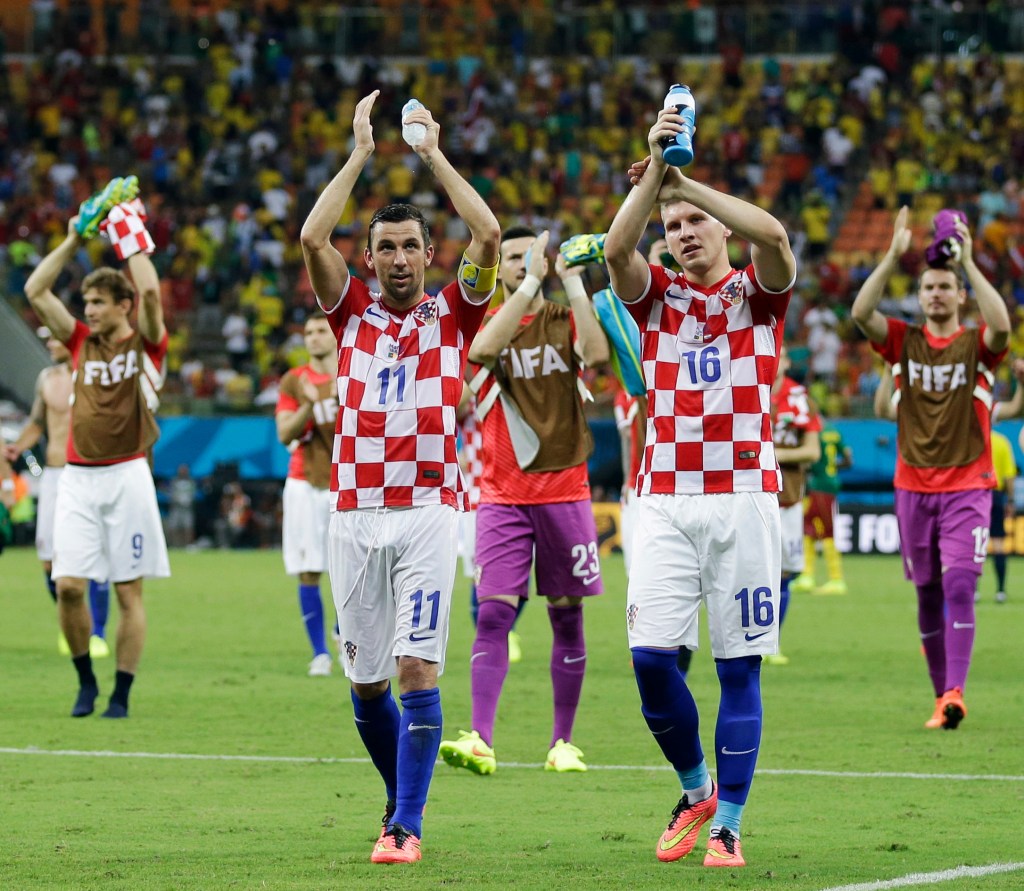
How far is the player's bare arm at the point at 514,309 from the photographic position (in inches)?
314

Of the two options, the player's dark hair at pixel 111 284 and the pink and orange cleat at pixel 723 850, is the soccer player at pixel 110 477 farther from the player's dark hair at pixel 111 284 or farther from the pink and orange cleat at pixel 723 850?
the pink and orange cleat at pixel 723 850

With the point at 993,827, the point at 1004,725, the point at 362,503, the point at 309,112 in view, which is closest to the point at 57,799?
the point at 362,503

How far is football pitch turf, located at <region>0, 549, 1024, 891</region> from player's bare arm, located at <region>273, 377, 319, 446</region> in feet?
5.69

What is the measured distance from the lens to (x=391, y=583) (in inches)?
255

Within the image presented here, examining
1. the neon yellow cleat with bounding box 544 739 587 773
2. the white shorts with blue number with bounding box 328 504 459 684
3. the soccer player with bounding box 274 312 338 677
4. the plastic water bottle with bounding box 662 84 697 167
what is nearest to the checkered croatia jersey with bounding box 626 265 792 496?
the plastic water bottle with bounding box 662 84 697 167

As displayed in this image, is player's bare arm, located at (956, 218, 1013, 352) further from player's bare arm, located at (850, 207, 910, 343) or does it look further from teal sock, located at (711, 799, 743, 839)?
teal sock, located at (711, 799, 743, 839)

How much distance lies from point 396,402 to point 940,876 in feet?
8.27

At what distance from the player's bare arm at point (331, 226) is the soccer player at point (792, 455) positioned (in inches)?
282

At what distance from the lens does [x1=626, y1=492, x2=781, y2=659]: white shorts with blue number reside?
20.5 ft

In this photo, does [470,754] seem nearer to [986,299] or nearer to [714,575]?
[714,575]

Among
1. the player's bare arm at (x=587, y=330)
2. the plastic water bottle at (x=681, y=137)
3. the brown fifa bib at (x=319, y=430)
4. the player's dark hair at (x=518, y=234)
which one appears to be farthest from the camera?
the brown fifa bib at (x=319, y=430)

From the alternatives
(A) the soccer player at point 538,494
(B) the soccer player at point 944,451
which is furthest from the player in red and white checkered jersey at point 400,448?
(B) the soccer player at point 944,451

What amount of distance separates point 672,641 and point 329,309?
1.76 metres

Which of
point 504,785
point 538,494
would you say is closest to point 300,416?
point 538,494
